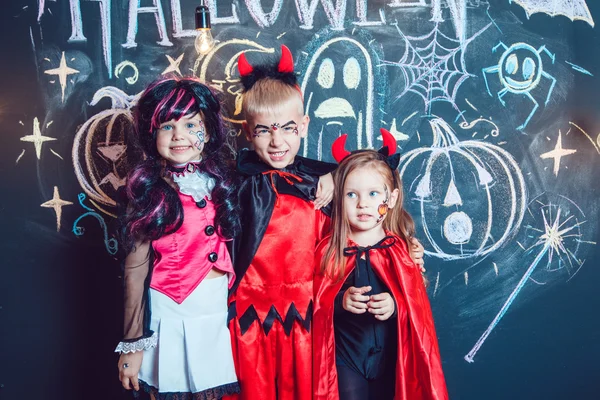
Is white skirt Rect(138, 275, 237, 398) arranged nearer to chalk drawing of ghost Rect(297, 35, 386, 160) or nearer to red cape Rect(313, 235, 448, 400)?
red cape Rect(313, 235, 448, 400)

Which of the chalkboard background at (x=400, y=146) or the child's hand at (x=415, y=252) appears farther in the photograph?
the chalkboard background at (x=400, y=146)

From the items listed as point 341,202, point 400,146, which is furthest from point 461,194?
point 341,202

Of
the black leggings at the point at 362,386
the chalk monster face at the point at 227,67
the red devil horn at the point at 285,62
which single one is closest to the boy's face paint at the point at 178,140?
the red devil horn at the point at 285,62

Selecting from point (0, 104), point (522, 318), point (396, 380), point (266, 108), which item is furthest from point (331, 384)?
point (0, 104)

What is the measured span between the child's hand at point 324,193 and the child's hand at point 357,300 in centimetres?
33

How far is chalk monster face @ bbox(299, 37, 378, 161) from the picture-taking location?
104 inches

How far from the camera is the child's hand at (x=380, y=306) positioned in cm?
196

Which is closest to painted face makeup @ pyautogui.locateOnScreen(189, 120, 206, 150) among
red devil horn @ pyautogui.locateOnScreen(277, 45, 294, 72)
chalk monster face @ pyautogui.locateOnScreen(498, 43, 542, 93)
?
red devil horn @ pyautogui.locateOnScreen(277, 45, 294, 72)

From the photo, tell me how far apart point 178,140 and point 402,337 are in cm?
101

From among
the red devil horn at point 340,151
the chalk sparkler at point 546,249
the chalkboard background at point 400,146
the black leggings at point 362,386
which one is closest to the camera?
the black leggings at point 362,386

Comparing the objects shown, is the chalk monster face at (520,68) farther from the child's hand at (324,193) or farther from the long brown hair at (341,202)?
the child's hand at (324,193)

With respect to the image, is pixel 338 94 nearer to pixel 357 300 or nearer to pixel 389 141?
pixel 389 141

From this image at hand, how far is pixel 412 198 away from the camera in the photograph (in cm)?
270

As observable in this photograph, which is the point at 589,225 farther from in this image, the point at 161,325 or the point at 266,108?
the point at 161,325
